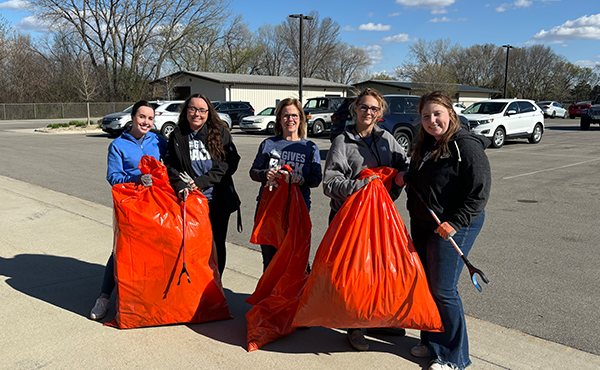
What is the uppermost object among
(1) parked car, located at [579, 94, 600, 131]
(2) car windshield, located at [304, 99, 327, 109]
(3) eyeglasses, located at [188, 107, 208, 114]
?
(2) car windshield, located at [304, 99, 327, 109]

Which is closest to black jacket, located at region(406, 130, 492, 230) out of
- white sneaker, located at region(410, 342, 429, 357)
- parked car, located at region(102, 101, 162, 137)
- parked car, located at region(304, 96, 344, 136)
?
white sneaker, located at region(410, 342, 429, 357)

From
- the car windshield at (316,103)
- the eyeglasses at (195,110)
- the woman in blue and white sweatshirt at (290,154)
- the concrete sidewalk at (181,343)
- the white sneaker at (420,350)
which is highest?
the car windshield at (316,103)

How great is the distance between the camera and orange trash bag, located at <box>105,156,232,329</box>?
121 inches

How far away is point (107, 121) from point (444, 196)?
1982 cm

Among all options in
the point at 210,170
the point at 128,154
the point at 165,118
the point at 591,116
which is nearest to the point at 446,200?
the point at 210,170

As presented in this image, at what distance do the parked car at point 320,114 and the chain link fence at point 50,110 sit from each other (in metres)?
26.6

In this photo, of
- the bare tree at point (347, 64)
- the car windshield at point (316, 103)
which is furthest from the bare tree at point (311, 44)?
the car windshield at point (316, 103)

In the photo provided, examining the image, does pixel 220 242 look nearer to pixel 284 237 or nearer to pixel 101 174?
pixel 284 237

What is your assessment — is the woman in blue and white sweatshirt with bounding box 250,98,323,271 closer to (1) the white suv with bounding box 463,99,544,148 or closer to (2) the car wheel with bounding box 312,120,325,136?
(1) the white suv with bounding box 463,99,544,148

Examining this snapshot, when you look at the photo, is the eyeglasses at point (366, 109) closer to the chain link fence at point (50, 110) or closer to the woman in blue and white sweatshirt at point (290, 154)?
the woman in blue and white sweatshirt at point (290, 154)

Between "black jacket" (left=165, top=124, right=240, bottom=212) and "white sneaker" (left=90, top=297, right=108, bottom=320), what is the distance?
1043mm

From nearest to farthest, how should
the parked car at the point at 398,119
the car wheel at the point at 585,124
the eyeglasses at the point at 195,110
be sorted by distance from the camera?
the eyeglasses at the point at 195,110
the parked car at the point at 398,119
the car wheel at the point at 585,124

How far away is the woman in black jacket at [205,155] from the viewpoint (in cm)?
333

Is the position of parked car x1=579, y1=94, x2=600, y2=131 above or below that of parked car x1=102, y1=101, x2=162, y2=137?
above
